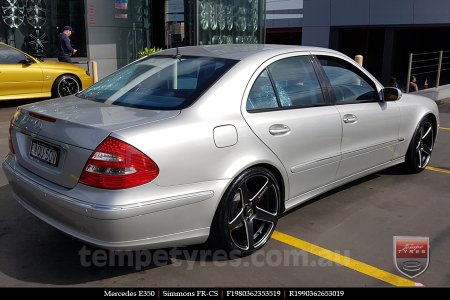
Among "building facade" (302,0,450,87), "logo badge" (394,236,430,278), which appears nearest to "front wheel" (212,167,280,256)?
"logo badge" (394,236,430,278)

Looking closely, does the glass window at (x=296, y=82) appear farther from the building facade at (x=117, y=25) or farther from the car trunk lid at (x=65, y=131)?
the building facade at (x=117, y=25)

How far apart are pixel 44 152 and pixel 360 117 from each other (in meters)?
2.79

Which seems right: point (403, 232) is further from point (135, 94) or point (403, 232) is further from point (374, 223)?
point (135, 94)

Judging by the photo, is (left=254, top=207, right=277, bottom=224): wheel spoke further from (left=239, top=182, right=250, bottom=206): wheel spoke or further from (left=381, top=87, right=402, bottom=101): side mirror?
(left=381, top=87, right=402, bottom=101): side mirror

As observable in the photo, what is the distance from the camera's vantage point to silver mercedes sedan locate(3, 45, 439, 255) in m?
2.85

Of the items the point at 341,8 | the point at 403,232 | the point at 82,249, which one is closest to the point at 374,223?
the point at 403,232

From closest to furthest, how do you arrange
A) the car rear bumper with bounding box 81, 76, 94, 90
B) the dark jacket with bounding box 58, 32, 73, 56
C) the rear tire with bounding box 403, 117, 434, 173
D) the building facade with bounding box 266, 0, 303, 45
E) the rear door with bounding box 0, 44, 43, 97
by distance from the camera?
the rear tire with bounding box 403, 117, 434, 173
the rear door with bounding box 0, 44, 43, 97
the car rear bumper with bounding box 81, 76, 94, 90
the dark jacket with bounding box 58, 32, 73, 56
the building facade with bounding box 266, 0, 303, 45

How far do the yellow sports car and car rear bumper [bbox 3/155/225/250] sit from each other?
7.09m

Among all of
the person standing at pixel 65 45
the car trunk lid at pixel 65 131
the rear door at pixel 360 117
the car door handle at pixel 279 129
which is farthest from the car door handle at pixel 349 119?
the person standing at pixel 65 45

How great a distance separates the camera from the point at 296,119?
3758 mm

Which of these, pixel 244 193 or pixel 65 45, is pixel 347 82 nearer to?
pixel 244 193

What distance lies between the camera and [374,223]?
164 inches

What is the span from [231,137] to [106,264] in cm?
128
